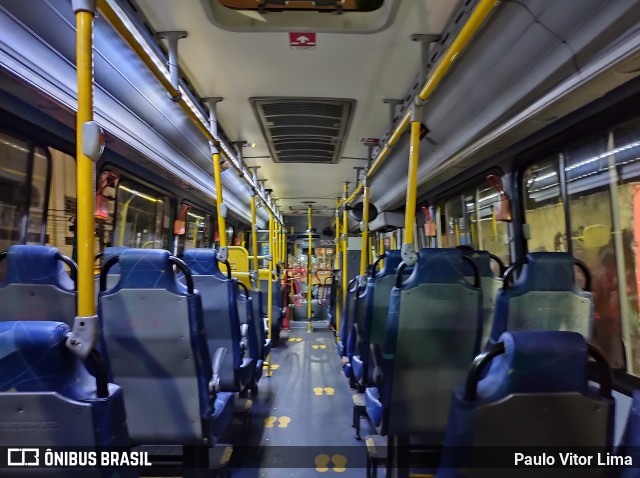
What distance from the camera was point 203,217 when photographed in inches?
267

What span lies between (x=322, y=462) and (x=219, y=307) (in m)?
1.43

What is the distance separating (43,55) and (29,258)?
1029 mm

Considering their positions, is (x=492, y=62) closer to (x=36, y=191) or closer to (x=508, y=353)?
(x=508, y=353)

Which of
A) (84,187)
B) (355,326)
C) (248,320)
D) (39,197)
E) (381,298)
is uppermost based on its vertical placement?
(39,197)

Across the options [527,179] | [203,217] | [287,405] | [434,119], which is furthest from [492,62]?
[203,217]

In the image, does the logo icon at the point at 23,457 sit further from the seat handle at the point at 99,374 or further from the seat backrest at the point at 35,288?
the seat backrest at the point at 35,288

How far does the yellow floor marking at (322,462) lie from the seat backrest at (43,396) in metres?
2.05

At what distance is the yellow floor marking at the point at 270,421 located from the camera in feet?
10.9

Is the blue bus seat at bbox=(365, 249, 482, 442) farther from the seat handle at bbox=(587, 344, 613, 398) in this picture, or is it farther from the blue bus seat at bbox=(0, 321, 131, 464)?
the blue bus seat at bbox=(0, 321, 131, 464)

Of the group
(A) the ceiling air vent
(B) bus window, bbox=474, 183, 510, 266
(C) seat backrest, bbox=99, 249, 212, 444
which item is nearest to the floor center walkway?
(C) seat backrest, bbox=99, 249, 212, 444

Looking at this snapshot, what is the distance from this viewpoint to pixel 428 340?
200 cm

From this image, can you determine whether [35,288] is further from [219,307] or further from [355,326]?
[355,326]

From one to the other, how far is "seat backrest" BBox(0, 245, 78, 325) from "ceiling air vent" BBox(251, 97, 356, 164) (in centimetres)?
231

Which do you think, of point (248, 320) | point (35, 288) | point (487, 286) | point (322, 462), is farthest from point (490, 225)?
point (35, 288)
